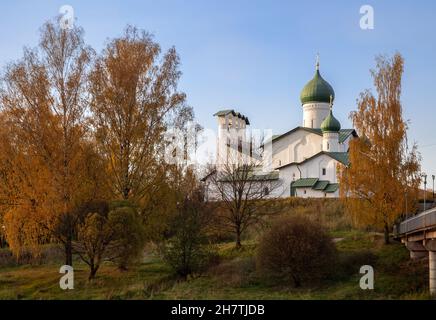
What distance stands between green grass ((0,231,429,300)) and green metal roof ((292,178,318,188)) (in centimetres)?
2030

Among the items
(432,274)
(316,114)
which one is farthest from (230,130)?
(432,274)

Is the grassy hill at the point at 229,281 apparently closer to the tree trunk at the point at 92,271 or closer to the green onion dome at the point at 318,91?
the tree trunk at the point at 92,271

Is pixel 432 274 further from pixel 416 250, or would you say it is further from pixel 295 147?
pixel 295 147

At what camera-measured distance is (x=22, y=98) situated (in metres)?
22.5

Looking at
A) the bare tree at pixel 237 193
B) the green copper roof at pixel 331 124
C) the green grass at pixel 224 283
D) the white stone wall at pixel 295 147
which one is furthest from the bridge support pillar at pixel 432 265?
the white stone wall at pixel 295 147

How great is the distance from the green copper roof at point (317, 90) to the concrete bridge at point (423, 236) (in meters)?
29.4

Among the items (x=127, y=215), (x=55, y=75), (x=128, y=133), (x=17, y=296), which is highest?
(x=55, y=75)
